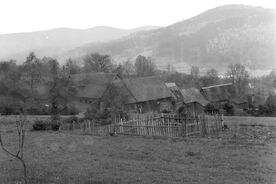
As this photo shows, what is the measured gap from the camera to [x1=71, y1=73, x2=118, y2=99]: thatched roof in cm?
5600

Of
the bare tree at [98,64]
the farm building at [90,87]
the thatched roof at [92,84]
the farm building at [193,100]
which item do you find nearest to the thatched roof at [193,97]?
the farm building at [193,100]

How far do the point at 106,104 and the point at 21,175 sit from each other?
3356cm

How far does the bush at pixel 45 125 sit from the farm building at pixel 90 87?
73.6 ft

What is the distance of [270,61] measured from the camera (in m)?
129

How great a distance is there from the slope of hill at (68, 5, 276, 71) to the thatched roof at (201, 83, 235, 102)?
61614 millimetres

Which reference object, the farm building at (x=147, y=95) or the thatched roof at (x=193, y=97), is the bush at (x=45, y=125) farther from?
the thatched roof at (x=193, y=97)

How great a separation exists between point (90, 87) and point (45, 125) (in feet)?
91.6

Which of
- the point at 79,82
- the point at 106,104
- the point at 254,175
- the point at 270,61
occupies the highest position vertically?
the point at 270,61

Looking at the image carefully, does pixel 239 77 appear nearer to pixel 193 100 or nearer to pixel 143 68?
pixel 193 100

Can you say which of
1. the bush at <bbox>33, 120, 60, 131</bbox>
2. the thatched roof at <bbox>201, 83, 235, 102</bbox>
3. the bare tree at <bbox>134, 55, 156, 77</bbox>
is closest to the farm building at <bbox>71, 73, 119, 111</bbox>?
the thatched roof at <bbox>201, 83, 235, 102</bbox>

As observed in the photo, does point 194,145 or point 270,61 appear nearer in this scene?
point 194,145

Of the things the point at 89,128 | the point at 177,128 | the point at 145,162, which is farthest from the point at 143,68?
the point at 145,162

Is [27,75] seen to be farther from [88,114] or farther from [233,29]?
[233,29]

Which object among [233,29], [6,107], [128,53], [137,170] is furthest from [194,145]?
[128,53]
